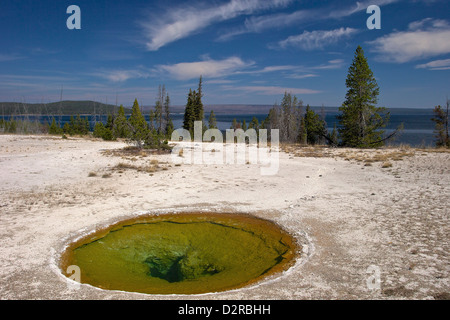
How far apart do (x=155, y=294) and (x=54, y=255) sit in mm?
2624

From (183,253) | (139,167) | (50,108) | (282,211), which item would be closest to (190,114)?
(139,167)

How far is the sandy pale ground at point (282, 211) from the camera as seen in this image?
4598mm

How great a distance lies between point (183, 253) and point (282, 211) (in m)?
3.38

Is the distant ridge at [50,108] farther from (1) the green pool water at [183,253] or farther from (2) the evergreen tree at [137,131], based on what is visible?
(1) the green pool water at [183,253]

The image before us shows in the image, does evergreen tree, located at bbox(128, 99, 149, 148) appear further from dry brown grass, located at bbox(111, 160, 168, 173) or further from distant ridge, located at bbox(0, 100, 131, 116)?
distant ridge, located at bbox(0, 100, 131, 116)

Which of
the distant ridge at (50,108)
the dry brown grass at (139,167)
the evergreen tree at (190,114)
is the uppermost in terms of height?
the distant ridge at (50,108)

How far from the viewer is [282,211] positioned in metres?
8.68

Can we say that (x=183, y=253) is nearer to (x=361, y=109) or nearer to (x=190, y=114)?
(x=361, y=109)

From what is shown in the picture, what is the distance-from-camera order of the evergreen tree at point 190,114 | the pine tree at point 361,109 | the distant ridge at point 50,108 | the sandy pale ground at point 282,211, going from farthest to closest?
the distant ridge at point 50,108 → the evergreen tree at point 190,114 → the pine tree at point 361,109 → the sandy pale ground at point 282,211

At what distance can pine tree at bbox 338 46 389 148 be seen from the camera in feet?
88.6

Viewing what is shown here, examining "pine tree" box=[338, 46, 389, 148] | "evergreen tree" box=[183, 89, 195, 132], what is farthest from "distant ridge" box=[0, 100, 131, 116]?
"pine tree" box=[338, 46, 389, 148]

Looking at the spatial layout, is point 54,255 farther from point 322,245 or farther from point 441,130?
point 441,130

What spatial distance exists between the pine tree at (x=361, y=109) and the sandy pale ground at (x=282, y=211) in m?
10.7

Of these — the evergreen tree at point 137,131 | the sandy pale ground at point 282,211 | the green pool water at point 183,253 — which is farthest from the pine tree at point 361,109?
the green pool water at point 183,253
